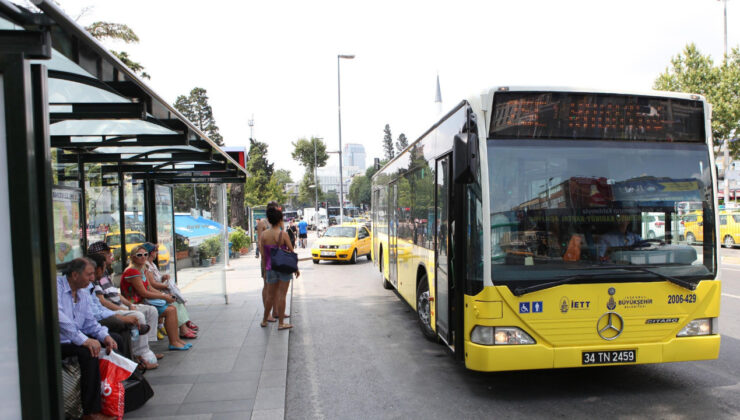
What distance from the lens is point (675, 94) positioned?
4.57m

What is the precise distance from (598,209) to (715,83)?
25.5 m

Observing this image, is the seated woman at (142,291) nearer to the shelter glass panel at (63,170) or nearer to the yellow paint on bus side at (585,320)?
the shelter glass panel at (63,170)

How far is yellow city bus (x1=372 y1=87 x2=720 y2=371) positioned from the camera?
425cm

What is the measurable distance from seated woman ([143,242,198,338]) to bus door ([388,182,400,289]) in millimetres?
3820

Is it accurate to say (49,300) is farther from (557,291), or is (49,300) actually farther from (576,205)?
(576,205)

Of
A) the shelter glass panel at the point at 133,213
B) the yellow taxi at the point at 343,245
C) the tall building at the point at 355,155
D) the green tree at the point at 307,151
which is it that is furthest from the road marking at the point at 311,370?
the tall building at the point at 355,155

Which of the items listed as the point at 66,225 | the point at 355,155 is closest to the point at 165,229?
the point at 66,225

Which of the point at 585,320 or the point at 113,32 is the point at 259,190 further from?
the point at 585,320

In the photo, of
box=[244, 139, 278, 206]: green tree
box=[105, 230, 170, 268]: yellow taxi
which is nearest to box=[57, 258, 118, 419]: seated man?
box=[105, 230, 170, 268]: yellow taxi

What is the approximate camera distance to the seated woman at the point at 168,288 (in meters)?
6.44

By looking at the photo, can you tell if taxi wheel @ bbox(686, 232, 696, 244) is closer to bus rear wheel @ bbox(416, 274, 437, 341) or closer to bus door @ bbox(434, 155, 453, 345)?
bus door @ bbox(434, 155, 453, 345)

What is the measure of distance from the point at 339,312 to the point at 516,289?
5.47 metres

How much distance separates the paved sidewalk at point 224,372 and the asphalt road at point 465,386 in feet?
0.77

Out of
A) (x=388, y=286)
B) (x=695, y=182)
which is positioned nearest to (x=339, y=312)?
(x=388, y=286)
